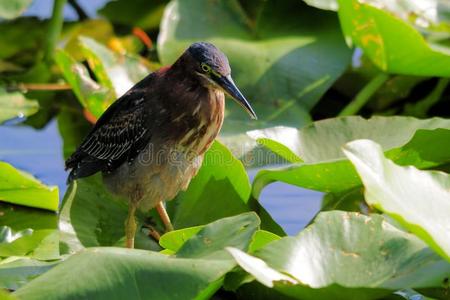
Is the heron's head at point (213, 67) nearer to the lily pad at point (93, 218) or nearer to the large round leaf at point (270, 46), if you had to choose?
the lily pad at point (93, 218)

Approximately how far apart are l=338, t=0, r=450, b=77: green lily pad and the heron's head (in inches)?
40.6

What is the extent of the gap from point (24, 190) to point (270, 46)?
2.00 m

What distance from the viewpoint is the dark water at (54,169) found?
554 cm

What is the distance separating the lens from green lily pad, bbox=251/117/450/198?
170 inches

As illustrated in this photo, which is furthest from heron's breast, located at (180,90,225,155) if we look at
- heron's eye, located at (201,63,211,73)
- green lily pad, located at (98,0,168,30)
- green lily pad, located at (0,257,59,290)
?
green lily pad, located at (98,0,168,30)

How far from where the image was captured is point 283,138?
186 inches

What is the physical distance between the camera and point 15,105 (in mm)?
6625

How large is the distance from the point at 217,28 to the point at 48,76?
131 cm

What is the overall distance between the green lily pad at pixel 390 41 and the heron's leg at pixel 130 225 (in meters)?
1.50

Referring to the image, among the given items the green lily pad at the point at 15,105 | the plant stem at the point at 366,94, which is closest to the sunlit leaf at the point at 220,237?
the plant stem at the point at 366,94

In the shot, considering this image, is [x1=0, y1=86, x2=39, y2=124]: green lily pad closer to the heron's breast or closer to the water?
the water

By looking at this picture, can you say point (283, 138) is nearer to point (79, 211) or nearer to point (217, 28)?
point (79, 211)

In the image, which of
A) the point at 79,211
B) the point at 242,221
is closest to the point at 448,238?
the point at 242,221

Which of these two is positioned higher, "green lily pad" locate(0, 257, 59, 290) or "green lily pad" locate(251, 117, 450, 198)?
"green lily pad" locate(251, 117, 450, 198)
